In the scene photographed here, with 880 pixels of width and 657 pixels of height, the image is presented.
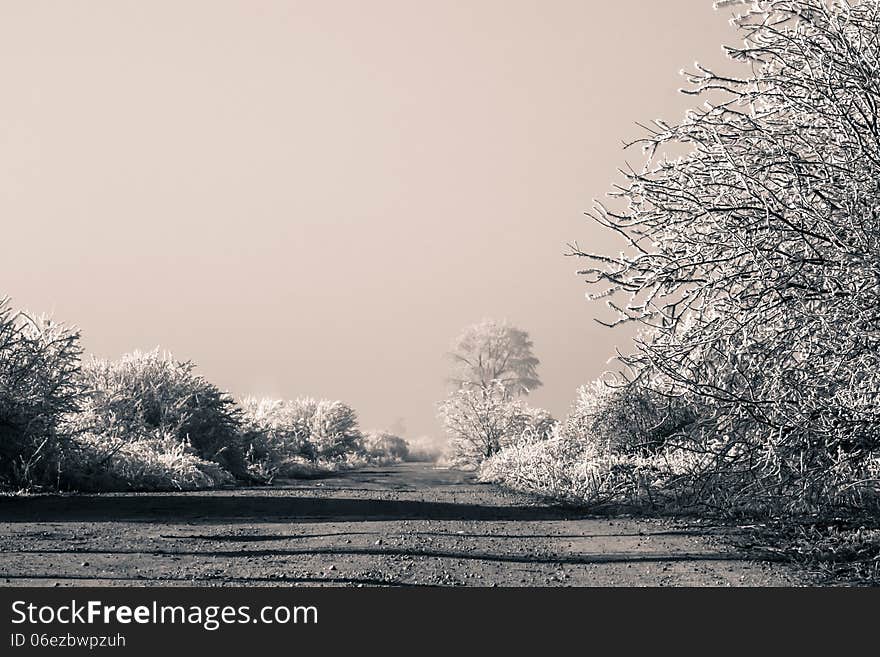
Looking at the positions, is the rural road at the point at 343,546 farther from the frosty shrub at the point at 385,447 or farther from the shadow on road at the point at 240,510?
the frosty shrub at the point at 385,447

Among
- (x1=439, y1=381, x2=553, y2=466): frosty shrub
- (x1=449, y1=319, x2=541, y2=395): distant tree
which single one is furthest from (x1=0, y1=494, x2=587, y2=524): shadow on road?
(x1=449, y1=319, x2=541, y2=395): distant tree

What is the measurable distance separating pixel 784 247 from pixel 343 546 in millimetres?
4948

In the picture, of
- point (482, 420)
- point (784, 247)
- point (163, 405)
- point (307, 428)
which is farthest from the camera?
point (307, 428)

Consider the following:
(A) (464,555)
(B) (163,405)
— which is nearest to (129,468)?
(B) (163,405)

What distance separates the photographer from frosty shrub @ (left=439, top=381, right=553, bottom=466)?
1203 inches

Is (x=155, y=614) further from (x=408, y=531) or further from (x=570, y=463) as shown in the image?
(x=570, y=463)

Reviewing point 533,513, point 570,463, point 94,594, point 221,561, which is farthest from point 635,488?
point 94,594

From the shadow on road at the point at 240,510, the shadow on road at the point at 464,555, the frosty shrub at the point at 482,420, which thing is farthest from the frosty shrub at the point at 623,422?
the frosty shrub at the point at 482,420

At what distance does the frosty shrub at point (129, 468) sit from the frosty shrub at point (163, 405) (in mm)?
1777

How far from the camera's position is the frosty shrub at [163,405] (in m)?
21.3

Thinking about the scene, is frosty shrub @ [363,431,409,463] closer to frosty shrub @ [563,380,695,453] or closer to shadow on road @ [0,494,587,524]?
frosty shrub @ [563,380,695,453]

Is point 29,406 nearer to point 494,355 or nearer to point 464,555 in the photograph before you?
point 464,555

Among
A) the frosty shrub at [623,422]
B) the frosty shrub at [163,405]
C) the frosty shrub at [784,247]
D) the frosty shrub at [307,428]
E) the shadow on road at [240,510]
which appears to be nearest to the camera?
the frosty shrub at [784,247]

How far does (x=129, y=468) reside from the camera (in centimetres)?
1700
